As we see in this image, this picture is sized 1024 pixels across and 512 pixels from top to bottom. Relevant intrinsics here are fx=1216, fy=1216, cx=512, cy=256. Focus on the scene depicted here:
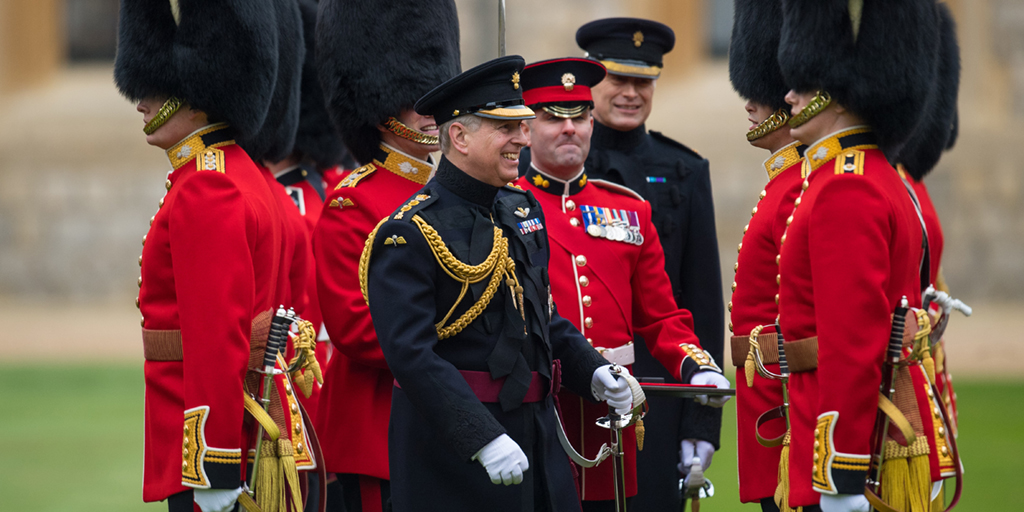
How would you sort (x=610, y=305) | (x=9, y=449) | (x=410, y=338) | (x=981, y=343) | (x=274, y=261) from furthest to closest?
(x=981, y=343), (x=9, y=449), (x=610, y=305), (x=274, y=261), (x=410, y=338)

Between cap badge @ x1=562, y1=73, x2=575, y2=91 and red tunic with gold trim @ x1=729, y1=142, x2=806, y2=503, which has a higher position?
cap badge @ x1=562, y1=73, x2=575, y2=91

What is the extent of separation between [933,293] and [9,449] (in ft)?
20.5

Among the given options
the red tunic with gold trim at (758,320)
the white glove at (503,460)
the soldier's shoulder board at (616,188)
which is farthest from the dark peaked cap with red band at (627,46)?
the white glove at (503,460)

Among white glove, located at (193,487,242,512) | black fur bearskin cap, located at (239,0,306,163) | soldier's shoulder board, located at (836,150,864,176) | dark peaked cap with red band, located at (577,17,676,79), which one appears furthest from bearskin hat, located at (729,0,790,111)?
white glove, located at (193,487,242,512)

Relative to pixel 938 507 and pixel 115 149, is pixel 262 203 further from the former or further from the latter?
pixel 115 149

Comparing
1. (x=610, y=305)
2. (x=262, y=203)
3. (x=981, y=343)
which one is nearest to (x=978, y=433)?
(x=981, y=343)

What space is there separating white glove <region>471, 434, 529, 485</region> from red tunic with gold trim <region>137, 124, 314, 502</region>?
698 mm

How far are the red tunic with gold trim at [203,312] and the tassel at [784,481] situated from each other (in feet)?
4.31

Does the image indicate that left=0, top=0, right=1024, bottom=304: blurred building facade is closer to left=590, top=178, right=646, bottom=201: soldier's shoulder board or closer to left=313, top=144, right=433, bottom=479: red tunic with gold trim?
left=590, top=178, right=646, bottom=201: soldier's shoulder board

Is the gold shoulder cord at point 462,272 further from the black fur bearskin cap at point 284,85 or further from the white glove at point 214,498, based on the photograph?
the black fur bearskin cap at point 284,85

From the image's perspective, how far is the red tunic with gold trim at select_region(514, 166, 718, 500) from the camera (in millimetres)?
3561

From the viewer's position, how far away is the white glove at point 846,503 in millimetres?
2777

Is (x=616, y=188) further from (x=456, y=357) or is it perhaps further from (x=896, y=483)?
(x=896, y=483)

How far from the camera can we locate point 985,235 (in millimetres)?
11602
